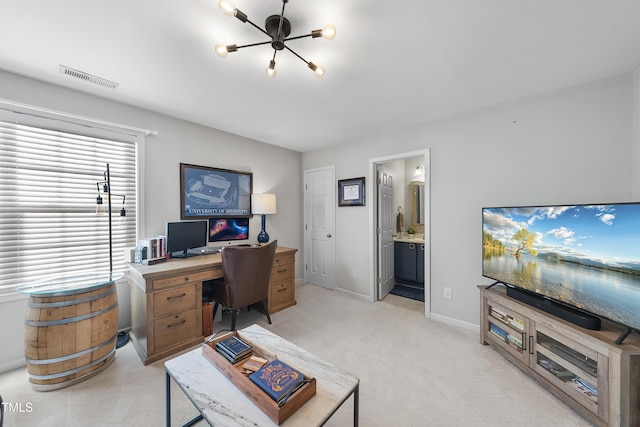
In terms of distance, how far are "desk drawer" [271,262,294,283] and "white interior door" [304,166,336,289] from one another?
877 millimetres

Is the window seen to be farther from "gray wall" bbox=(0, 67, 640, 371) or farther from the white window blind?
"gray wall" bbox=(0, 67, 640, 371)

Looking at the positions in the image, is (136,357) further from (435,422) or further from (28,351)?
(435,422)

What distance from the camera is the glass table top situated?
1.66 metres

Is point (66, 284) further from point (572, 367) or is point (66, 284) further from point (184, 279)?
point (572, 367)

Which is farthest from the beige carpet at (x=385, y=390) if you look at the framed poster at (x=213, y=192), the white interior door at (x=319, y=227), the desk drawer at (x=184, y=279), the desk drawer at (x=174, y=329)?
the framed poster at (x=213, y=192)

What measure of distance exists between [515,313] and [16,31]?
4049 millimetres

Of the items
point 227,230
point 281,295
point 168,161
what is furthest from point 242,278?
point 168,161

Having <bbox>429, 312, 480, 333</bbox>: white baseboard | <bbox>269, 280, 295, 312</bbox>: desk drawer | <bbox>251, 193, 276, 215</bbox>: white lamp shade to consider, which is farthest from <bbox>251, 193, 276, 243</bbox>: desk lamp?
<bbox>429, 312, 480, 333</bbox>: white baseboard

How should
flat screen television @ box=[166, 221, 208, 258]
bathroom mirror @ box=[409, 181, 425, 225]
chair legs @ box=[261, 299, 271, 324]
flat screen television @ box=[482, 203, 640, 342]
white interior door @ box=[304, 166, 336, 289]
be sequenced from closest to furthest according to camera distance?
flat screen television @ box=[482, 203, 640, 342]
flat screen television @ box=[166, 221, 208, 258]
chair legs @ box=[261, 299, 271, 324]
white interior door @ box=[304, 166, 336, 289]
bathroom mirror @ box=[409, 181, 425, 225]

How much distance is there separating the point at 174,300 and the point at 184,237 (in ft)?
2.50

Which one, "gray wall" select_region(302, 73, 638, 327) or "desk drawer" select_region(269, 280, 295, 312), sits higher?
"gray wall" select_region(302, 73, 638, 327)

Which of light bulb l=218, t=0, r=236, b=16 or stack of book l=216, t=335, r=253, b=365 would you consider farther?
stack of book l=216, t=335, r=253, b=365

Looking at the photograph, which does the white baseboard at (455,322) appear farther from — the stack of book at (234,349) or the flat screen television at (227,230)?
the flat screen television at (227,230)

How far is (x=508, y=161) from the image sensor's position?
2383 millimetres
